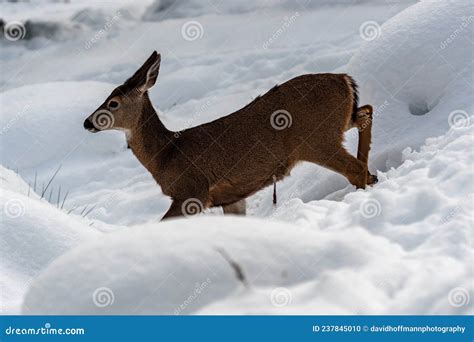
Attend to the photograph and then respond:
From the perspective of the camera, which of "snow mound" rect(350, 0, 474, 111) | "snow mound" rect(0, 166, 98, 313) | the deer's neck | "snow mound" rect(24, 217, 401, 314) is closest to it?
"snow mound" rect(24, 217, 401, 314)

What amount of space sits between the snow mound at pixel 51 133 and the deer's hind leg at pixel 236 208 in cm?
324

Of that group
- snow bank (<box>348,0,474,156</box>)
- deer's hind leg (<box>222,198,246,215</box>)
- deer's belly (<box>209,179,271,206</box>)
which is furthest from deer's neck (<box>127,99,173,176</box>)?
snow bank (<box>348,0,474,156</box>)

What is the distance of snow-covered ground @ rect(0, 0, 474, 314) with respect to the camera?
3320mm

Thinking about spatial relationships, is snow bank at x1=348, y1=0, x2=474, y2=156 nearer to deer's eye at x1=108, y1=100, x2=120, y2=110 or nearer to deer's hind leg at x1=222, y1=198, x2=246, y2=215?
deer's hind leg at x1=222, y1=198, x2=246, y2=215

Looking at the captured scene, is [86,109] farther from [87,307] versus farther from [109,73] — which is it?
[87,307]

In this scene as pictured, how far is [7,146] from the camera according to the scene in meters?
9.25

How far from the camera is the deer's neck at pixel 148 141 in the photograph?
20.0ft

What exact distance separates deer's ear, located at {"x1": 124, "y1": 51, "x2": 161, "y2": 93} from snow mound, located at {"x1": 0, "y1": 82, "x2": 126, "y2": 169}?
129 inches

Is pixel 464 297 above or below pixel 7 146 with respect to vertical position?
above

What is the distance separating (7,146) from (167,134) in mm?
3648

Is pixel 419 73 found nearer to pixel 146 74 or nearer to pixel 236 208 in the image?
pixel 236 208

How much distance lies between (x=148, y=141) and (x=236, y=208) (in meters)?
0.83

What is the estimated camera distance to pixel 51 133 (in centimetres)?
935

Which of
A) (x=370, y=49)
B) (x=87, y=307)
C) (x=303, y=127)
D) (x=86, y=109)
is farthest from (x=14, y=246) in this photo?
(x=86, y=109)
